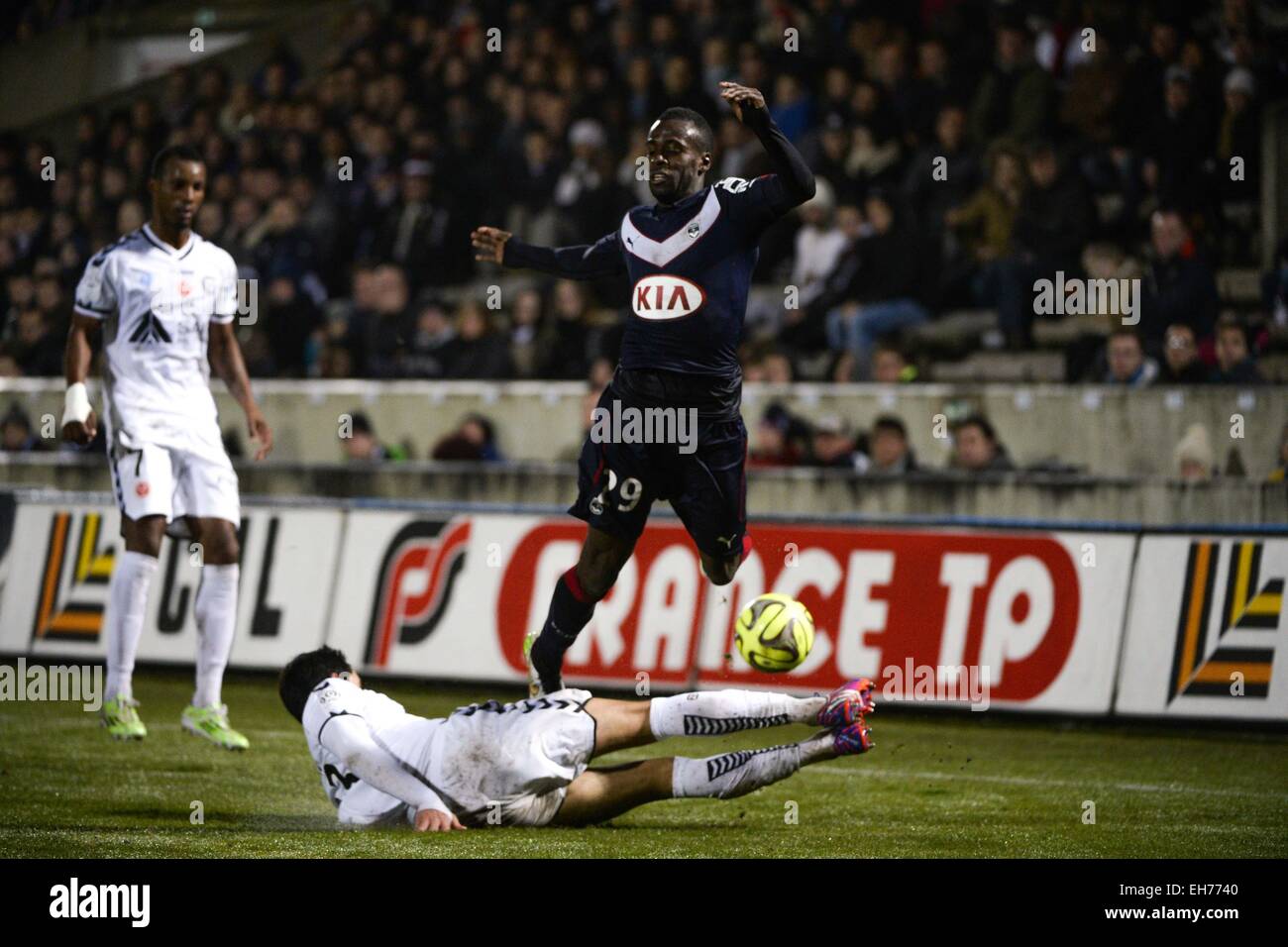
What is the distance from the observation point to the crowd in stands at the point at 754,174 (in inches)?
581

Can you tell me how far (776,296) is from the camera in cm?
1628

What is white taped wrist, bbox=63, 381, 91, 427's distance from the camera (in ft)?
30.4

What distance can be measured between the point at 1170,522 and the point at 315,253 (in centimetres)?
943

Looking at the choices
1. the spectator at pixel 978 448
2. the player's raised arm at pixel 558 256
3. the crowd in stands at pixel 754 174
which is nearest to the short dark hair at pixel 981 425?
the spectator at pixel 978 448

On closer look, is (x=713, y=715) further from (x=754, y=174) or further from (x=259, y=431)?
(x=754, y=174)

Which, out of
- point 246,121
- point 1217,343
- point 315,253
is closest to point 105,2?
point 246,121

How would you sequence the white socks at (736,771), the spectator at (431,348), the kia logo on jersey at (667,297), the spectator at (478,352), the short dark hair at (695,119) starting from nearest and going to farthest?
the white socks at (736,771) < the short dark hair at (695,119) < the kia logo on jersey at (667,297) < the spectator at (478,352) < the spectator at (431,348)

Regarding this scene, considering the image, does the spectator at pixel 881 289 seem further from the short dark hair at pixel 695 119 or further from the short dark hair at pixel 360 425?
the short dark hair at pixel 695 119

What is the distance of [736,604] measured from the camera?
1227cm

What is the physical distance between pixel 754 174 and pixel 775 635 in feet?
27.6

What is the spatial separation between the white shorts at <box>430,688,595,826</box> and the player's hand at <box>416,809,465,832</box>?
119 mm

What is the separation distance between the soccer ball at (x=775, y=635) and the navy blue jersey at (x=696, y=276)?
3.21ft

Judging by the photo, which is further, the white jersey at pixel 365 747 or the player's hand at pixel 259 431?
the player's hand at pixel 259 431

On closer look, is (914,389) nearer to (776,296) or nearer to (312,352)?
(776,296)
